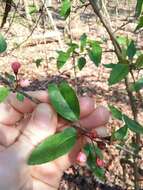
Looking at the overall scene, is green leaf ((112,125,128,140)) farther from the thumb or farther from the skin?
the thumb

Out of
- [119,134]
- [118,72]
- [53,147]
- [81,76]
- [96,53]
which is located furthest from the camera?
[81,76]

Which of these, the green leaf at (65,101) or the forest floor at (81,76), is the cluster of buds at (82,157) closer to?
the green leaf at (65,101)

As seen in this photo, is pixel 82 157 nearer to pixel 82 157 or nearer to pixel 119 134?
pixel 82 157

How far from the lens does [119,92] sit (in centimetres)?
386

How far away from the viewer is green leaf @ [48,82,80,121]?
90 centimetres

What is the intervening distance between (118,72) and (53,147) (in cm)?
47

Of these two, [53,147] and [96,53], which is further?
[96,53]

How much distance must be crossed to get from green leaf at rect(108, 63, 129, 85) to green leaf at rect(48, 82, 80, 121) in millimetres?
338

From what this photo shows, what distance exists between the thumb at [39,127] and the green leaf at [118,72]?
0.33 m

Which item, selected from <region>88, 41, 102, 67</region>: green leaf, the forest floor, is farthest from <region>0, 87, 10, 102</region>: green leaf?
<region>88, 41, 102, 67</region>: green leaf

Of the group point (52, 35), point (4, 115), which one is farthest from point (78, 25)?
point (4, 115)

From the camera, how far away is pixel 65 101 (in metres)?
0.91

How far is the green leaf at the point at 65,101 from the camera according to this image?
905 mm

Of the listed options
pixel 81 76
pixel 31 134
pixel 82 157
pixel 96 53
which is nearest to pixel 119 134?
pixel 82 157
